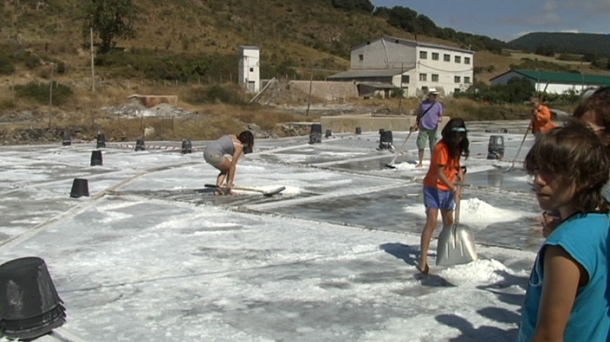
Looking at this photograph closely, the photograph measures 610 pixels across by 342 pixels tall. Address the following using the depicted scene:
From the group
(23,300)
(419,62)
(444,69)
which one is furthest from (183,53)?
(23,300)

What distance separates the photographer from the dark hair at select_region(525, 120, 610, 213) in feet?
6.89

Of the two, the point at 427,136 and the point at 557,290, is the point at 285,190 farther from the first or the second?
the point at 557,290

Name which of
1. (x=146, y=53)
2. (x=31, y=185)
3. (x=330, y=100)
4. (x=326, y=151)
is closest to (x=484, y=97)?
(x=330, y=100)

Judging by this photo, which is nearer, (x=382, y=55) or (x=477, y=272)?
(x=477, y=272)

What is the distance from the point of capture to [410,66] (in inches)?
2736

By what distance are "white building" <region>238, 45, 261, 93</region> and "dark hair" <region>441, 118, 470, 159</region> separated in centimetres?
4193

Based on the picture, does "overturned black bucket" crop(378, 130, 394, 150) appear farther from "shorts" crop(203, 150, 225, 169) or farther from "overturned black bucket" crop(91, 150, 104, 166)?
"shorts" crop(203, 150, 225, 169)

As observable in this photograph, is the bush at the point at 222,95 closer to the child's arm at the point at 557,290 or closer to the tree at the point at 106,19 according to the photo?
the tree at the point at 106,19

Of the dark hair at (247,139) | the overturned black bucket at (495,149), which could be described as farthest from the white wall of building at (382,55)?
the dark hair at (247,139)

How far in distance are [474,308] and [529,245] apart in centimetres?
225

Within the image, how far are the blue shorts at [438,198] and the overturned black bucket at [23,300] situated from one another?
305cm

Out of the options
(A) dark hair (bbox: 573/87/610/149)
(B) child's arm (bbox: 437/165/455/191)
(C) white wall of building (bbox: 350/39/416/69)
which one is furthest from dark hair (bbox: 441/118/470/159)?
(C) white wall of building (bbox: 350/39/416/69)

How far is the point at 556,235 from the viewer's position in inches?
81.9

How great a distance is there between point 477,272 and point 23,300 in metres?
3.51
